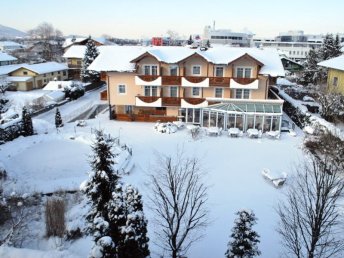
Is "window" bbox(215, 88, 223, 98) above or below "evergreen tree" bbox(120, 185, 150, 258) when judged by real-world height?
above

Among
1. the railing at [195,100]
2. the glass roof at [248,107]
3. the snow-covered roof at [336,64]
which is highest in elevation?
the snow-covered roof at [336,64]

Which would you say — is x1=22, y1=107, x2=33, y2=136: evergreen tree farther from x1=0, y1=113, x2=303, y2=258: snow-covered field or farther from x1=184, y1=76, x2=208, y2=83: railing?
x1=184, y1=76, x2=208, y2=83: railing

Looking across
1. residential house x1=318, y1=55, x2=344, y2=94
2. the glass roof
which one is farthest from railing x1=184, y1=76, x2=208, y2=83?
residential house x1=318, y1=55, x2=344, y2=94

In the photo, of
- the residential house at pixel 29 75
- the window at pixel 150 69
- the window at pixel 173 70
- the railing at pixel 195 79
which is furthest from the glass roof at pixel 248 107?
the residential house at pixel 29 75

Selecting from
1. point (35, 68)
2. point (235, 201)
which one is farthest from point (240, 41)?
point (235, 201)

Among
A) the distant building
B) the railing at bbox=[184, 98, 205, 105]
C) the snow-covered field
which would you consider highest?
the distant building

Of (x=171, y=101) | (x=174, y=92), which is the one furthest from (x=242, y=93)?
(x=171, y=101)

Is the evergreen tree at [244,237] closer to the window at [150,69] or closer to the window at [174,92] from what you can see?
the window at [174,92]

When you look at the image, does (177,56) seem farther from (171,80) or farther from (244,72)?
(244,72)
